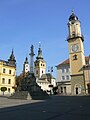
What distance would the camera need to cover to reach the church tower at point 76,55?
2144 inches

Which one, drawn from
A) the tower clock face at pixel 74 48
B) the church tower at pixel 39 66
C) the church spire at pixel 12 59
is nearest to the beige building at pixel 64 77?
the tower clock face at pixel 74 48

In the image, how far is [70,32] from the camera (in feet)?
196

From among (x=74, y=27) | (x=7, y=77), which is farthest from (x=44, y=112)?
(x=7, y=77)

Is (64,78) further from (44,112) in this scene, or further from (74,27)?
(44,112)

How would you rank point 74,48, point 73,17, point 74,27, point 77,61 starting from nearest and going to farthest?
1. point 77,61
2. point 74,48
3. point 74,27
4. point 73,17

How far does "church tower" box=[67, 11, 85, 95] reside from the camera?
54.4m

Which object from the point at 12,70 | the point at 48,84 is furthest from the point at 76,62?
the point at 48,84

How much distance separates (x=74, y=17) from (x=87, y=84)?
23.4 metres

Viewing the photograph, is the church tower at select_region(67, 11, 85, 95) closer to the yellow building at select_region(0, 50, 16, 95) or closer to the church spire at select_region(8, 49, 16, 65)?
the yellow building at select_region(0, 50, 16, 95)

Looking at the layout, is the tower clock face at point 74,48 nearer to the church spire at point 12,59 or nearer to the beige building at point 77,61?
the beige building at point 77,61

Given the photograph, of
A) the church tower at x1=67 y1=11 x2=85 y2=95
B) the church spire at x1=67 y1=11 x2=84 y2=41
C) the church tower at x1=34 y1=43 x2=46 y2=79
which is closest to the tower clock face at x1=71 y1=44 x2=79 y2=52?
the church tower at x1=67 y1=11 x2=85 y2=95

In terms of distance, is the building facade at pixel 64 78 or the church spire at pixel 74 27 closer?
the church spire at pixel 74 27

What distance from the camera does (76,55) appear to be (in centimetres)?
5641

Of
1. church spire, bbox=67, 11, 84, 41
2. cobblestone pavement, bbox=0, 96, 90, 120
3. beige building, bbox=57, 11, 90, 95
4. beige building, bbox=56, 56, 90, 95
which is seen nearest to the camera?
cobblestone pavement, bbox=0, 96, 90, 120
